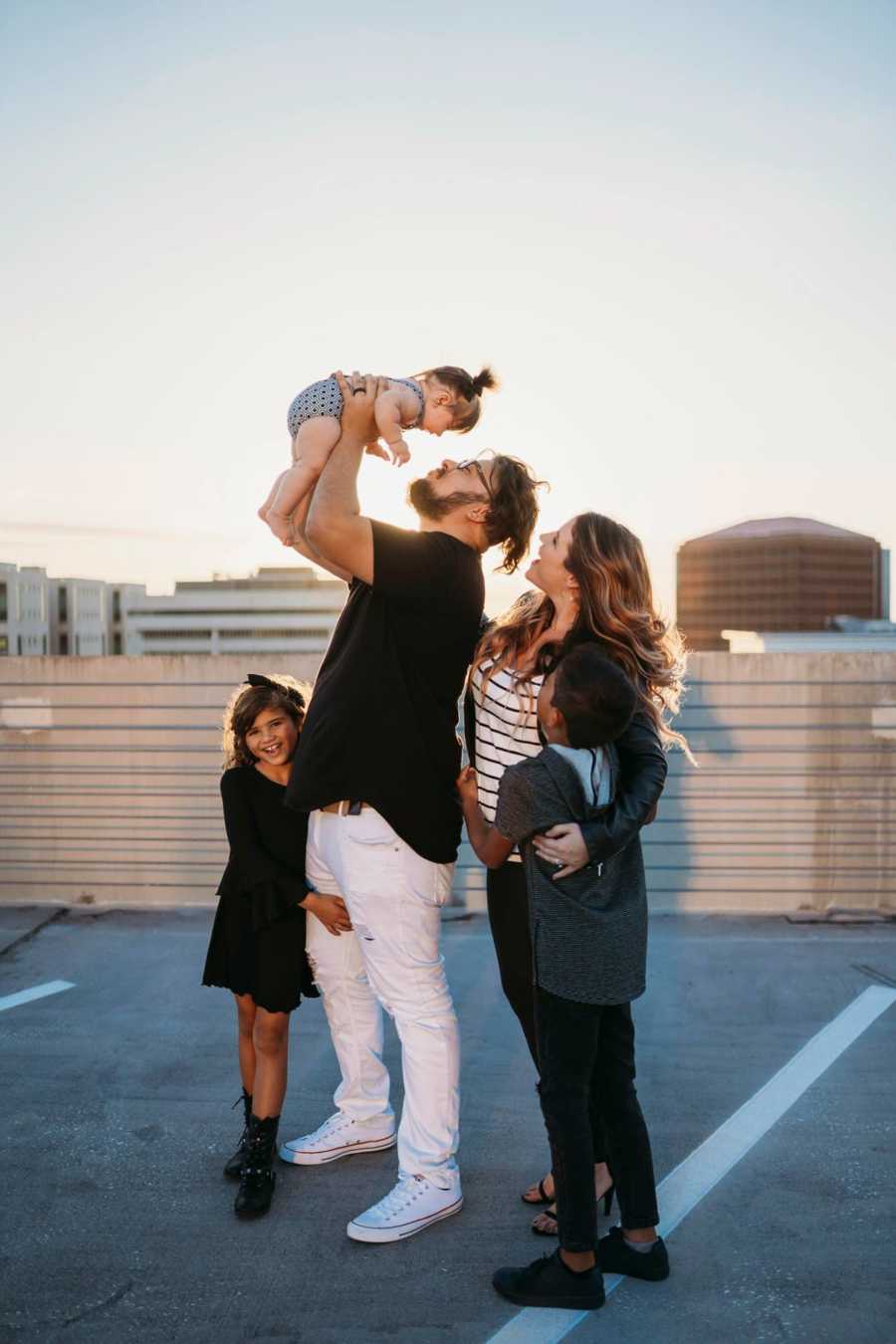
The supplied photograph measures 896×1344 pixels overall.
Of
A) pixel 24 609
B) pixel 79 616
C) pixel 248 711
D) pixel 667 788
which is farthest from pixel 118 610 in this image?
pixel 248 711

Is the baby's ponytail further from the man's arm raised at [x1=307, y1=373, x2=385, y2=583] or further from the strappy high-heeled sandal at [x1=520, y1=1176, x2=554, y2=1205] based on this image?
the strappy high-heeled sandal at [x1=520, y1=1176, x2=554, y2=1205]

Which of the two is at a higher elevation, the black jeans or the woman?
the woman

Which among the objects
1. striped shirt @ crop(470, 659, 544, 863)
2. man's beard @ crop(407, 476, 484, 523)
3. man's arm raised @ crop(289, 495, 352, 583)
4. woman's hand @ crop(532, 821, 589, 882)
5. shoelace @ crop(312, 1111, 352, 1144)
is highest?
man's beard @ crop(407, 476, 484, 523)

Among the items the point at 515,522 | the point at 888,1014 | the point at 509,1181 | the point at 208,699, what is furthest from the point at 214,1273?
the point at 208,699

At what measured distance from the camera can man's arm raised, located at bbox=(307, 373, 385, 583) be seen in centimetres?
219

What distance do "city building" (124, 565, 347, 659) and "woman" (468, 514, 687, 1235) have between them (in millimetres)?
125123

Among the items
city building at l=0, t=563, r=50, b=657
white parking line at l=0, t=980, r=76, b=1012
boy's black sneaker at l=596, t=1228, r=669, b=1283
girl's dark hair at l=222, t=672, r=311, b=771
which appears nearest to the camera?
boy's black sneaker at l=596, t=1228, r=669, b=1283

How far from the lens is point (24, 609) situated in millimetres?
115000

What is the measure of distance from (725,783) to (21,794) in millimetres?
3662

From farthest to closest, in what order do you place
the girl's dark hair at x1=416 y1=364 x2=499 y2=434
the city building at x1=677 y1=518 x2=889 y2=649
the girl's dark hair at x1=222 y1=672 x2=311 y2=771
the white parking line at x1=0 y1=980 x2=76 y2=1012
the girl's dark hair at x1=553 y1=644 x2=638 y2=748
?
the city building at x1=677 y1=518 x2=889 y2=649
the white parking line at x1=0 y1=980 x2=76 y2=1012
the girl's dark hair at x1=222 y1=672 x2=311 y2=771
the girl's dark hair at x1=416 y1=364 x2=499 y2=434
the girl's dark hair at x1=553 y1=644 x2=638 y2=748

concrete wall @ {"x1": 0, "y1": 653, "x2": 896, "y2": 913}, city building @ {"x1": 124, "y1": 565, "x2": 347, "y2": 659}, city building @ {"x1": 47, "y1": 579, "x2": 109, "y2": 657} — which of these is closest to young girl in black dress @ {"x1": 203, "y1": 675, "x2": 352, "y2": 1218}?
concrete wall @ {"x1": 0, "y1": 653, "x2": 896, "y2": 913}

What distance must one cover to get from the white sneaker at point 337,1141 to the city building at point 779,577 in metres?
131

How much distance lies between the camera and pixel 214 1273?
7.64ft

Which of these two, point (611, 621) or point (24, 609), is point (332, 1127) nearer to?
point (611, 621)
